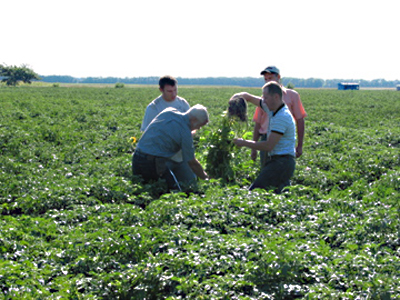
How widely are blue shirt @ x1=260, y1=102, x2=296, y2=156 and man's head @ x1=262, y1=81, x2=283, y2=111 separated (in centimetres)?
12

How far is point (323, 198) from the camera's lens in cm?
675

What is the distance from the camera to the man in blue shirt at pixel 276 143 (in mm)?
6414

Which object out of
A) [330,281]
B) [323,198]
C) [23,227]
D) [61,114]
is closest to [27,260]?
[23,227]

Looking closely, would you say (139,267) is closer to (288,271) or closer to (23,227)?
(288,271)

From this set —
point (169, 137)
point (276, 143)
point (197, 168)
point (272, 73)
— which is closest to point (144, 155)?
point (169, 137)

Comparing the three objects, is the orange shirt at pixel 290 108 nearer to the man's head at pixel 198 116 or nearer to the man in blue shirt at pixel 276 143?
the man in blue shirt at pixel 276 143

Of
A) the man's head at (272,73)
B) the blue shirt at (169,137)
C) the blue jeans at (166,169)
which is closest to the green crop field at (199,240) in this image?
the blue jeans at (166,169)

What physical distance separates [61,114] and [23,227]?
1528cm

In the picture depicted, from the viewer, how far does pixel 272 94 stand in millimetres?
6387

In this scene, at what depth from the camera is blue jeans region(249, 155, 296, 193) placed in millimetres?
6672

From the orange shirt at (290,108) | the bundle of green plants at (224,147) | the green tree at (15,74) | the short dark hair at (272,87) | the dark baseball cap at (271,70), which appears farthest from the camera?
the green tree at (15,74)

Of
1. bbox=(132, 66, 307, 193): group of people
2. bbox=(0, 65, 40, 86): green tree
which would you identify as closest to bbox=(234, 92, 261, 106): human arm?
bbox=(132, 66, 307, 193): group of people

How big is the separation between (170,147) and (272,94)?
1.74m

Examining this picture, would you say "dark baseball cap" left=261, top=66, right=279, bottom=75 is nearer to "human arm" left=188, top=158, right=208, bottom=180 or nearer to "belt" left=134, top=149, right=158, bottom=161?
"human arm" left=188, top=158, right=208, bottom=180
